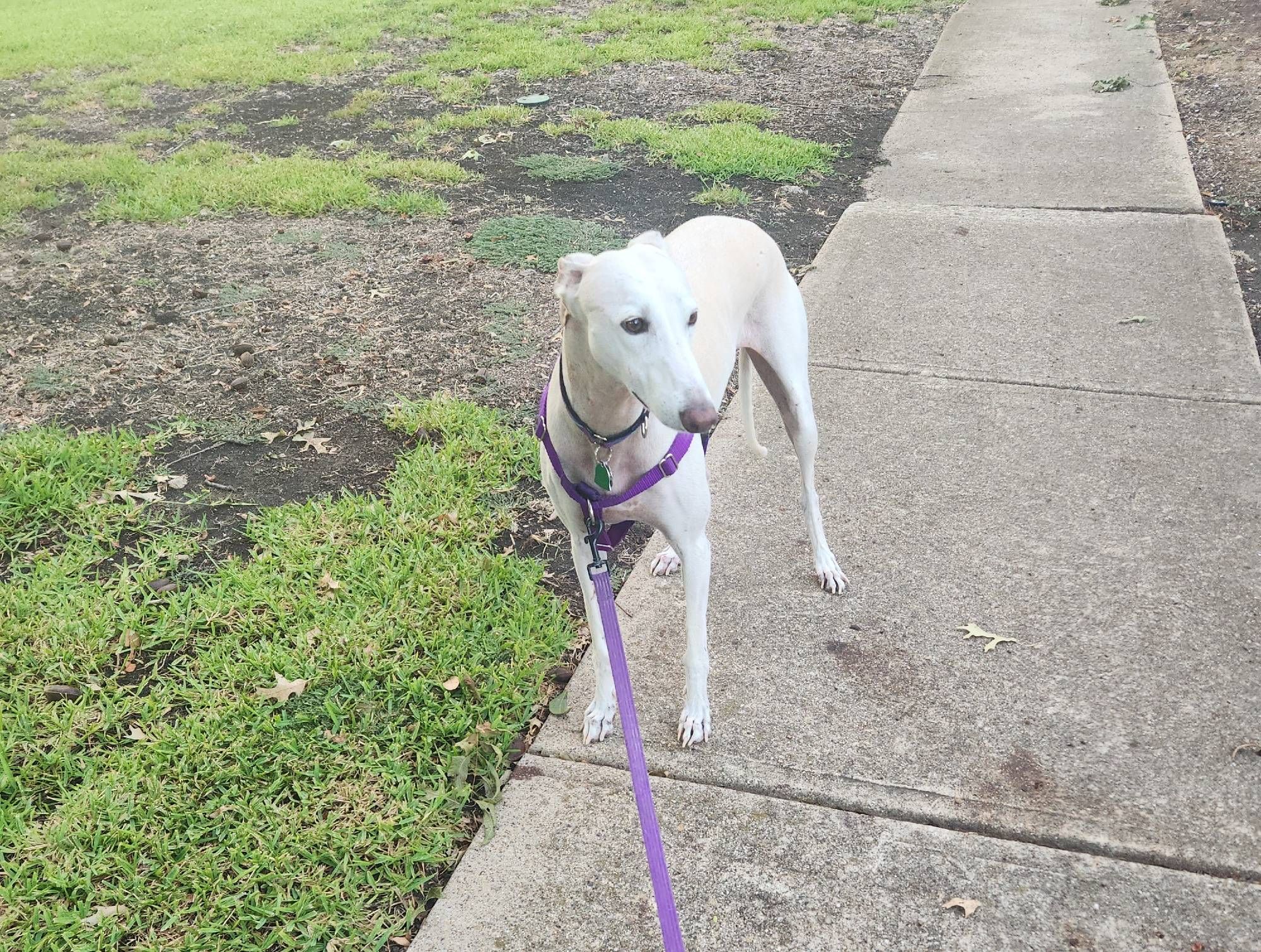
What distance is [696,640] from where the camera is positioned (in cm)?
269

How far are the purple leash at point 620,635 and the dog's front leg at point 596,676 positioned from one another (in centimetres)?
7

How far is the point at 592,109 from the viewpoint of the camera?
8273mm

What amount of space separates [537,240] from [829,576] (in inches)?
136

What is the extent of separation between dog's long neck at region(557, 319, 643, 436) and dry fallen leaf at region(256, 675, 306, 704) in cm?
131

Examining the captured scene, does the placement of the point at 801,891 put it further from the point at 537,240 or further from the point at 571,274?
the point at 537,240

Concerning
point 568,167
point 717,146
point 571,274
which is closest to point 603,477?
point 571,274

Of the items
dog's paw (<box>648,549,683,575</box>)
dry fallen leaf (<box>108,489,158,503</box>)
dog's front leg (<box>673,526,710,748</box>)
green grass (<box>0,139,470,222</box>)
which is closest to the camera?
dog's front leg (<box>673,526,710,748</box>)

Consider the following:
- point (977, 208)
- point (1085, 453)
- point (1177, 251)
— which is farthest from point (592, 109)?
point (1085, 453)

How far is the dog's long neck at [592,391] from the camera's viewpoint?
2.25 m

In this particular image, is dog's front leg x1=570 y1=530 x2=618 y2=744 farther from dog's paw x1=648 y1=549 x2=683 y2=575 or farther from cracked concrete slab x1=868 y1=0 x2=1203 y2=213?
cracked concrete slab x1=868 y1=0 x2=1203 y2=213

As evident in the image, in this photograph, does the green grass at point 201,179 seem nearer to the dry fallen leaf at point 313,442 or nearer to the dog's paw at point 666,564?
the dry fallen leaf at point 313,442

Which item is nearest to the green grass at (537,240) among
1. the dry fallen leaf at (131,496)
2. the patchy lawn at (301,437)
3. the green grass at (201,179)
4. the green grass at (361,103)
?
the patchy lawn at (301,437)

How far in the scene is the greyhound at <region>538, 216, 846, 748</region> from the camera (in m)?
2.06

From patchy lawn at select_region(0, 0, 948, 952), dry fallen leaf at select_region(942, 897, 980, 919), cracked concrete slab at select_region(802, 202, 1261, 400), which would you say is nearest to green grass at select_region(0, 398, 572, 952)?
patchy lawn at select_region(0, 0, 948, 952)
